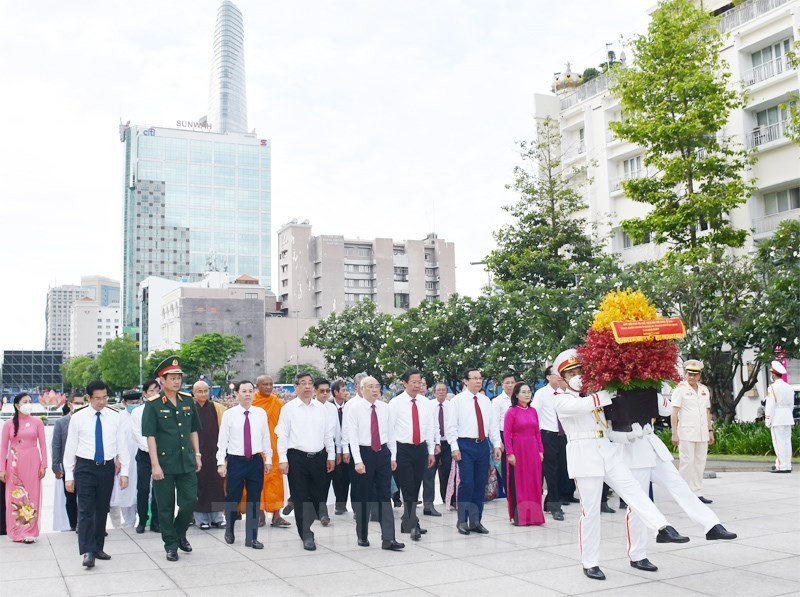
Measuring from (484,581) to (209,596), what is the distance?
2.32m

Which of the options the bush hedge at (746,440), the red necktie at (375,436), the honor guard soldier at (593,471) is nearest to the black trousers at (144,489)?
the red necktie at (375,436)

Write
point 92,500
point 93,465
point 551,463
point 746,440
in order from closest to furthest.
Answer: point 92,500 → point 93,465 → point 551,463 → point 746,440

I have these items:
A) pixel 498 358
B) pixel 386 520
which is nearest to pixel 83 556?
pixel 386 520

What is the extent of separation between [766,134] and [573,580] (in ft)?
90.2

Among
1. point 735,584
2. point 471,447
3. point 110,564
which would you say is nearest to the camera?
point 735,584

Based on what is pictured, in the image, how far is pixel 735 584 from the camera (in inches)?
252

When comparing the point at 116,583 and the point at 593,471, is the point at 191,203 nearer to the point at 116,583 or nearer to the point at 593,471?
the point at 116,583

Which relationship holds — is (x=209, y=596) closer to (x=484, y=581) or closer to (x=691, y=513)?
(x=484, y=581)

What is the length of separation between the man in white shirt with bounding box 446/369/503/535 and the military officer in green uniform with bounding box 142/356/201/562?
2952mm

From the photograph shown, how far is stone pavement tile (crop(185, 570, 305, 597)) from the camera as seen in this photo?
6512 millimetres

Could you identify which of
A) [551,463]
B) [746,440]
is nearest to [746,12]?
[746,440]

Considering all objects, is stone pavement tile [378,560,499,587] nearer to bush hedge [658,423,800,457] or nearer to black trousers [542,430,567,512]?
black trousers [542,430,567,512]

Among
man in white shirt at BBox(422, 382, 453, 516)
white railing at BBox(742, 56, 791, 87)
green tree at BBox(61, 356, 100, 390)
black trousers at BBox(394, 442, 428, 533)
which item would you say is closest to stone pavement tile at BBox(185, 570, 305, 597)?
black trousers at BBox(394, 442, 428, 533)

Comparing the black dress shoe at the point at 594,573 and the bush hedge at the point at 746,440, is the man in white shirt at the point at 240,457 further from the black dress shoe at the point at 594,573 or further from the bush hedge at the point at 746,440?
the bush hedge at the point at 746,440
